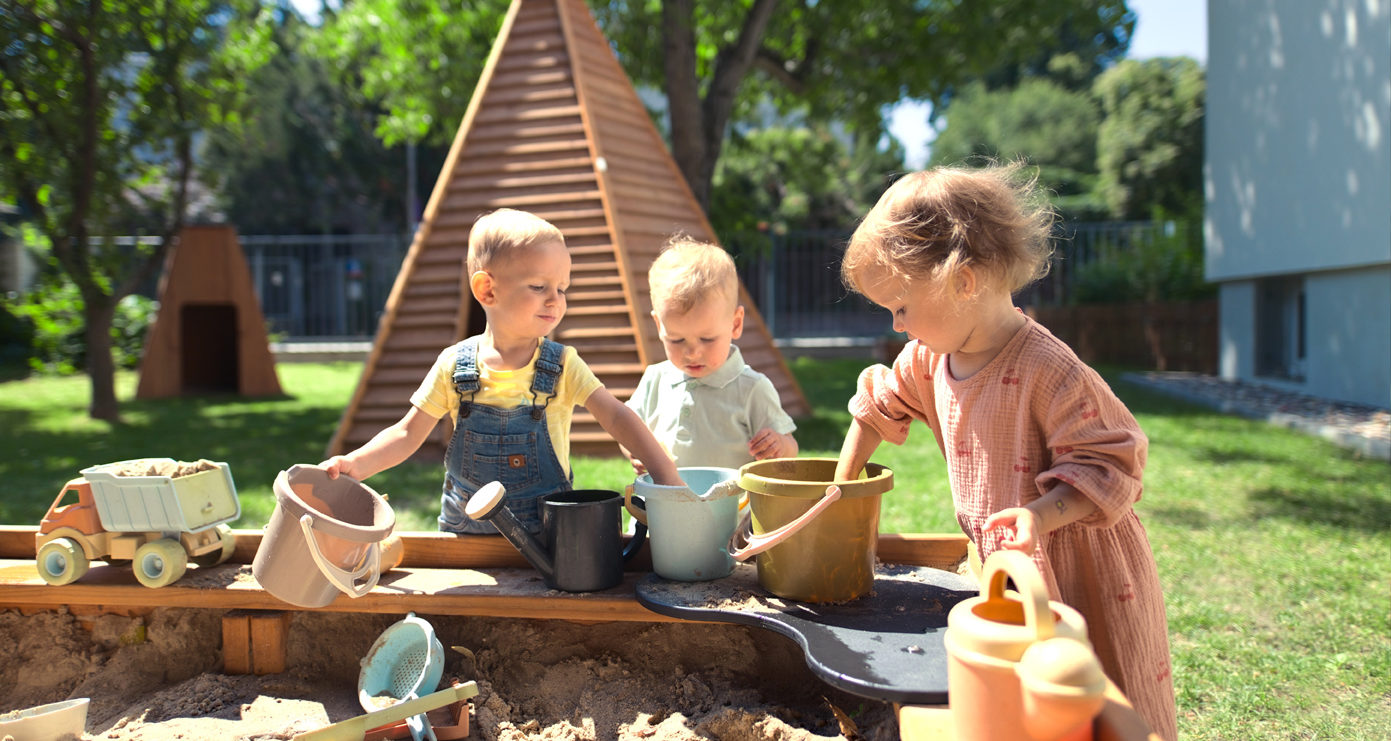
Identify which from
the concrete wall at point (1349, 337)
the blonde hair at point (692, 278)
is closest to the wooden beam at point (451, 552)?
the blonde hair at point (692, 278)

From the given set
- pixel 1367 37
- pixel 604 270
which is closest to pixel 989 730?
pixel 604 270

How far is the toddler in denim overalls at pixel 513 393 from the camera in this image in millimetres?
2584

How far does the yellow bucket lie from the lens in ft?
6.89

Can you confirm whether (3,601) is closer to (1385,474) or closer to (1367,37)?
(1385,474)

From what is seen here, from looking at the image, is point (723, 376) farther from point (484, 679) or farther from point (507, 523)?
point (484, 679)

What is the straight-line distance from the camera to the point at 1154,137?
2523 cm

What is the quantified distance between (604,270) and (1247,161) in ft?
26.1

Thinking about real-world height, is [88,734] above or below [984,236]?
below

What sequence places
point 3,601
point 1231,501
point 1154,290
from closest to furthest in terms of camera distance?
point 3,601, point 1231,501, point 1154,290

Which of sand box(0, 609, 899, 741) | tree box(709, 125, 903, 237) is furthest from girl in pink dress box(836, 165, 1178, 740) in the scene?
tree box(709, 125, 903, 237)

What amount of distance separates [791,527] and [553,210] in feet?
18.3

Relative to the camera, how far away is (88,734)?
227 centimetres

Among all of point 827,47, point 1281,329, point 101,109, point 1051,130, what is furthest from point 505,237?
point 1051,130

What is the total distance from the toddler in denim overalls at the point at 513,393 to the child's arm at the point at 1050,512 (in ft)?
3.40
